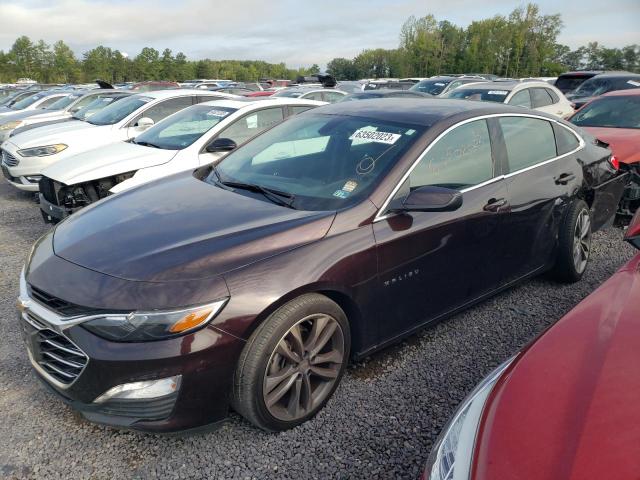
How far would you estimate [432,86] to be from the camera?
1447cm

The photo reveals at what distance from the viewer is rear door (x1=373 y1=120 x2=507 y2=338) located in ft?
8.97

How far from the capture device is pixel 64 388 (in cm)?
223

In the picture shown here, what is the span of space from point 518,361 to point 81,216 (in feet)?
8.48

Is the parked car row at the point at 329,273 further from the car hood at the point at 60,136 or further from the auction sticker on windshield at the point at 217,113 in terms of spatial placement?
the car hood at the point at 60,136

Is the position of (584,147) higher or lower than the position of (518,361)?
higher

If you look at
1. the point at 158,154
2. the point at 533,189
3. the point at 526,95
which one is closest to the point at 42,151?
the point at 158,154

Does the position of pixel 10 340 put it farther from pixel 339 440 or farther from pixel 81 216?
pixel 339 440

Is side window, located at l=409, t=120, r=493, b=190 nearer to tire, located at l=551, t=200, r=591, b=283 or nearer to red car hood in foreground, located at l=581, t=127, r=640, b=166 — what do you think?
tire, located at l=551, t=200, r=591, b=283

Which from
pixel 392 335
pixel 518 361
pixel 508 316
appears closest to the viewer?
pixel 518 361

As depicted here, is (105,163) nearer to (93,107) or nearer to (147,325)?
(147,325)

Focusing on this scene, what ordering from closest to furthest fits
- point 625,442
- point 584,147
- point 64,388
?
point 625,442 < point 64,388 < point 584,147

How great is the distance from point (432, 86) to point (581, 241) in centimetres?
1136

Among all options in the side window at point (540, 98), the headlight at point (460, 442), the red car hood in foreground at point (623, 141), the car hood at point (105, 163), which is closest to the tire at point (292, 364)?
the headlight at point (460, 442)

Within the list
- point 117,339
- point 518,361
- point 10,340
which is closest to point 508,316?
point 518,361
